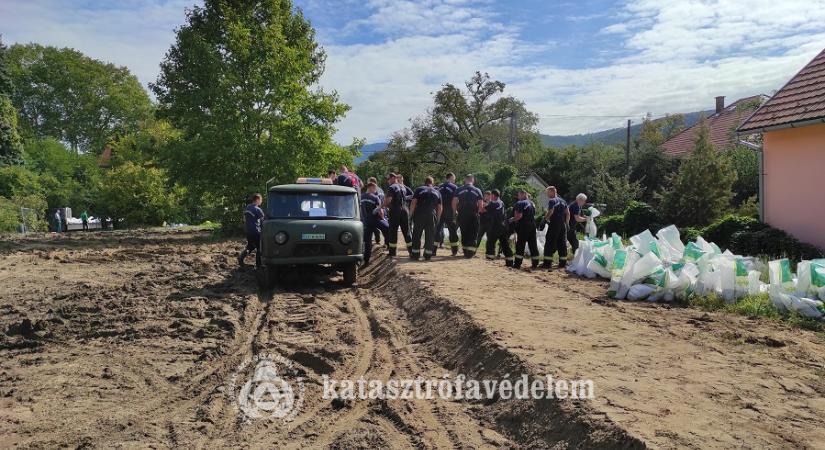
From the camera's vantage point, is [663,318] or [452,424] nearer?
[452,424]

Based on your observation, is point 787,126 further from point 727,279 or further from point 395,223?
point 395,223

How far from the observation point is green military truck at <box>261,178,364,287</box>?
10.9 m

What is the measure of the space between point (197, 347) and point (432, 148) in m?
39.3

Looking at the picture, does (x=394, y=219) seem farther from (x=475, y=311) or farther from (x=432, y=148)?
(x=432, y=148)

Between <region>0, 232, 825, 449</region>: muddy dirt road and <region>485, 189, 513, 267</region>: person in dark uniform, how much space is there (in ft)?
6.77

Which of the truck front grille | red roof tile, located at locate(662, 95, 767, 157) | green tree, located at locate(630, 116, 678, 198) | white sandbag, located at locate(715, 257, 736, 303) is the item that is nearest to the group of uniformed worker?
the truck front grille

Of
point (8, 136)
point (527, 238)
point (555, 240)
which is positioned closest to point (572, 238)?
point (555, 240)

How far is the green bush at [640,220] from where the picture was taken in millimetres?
17516

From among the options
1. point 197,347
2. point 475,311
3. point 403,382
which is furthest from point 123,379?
point 475,311

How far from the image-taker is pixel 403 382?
5.95 metres

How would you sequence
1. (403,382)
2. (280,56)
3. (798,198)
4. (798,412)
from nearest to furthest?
(798,412)
(403,382)
(798,198)
(280,56)

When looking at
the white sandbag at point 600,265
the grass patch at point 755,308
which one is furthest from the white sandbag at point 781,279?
the white sandbag at point 600,265

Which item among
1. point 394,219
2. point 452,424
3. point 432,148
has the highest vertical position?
point 432,148

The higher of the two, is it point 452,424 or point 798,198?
point 798,198
